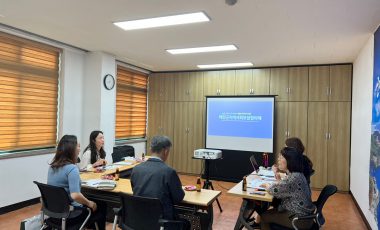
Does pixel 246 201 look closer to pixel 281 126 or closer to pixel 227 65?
pixel 281 126

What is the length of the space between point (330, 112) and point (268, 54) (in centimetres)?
205

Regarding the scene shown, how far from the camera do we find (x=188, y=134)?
24.5ft

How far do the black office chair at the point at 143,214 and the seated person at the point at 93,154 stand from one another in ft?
5.90

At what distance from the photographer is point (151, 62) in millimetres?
6578

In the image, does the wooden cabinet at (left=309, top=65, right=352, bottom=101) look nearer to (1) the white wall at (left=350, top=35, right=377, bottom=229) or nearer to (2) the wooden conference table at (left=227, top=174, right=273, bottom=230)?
(1) the white wall at (left=350, top=35, right=377, bottom=229)

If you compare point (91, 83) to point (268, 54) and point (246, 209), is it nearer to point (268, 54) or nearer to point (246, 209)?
point (268, 54)

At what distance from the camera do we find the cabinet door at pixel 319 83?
6195mm

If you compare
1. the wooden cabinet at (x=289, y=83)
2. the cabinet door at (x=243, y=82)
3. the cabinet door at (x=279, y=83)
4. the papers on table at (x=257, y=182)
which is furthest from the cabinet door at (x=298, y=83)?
the papers on table at (x=257, y=182)

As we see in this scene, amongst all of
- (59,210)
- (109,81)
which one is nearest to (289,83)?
(109,81)

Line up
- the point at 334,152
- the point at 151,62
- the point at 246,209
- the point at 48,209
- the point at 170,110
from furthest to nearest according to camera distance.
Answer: the point at 170,110, the point at 151,62, the point at 334,152, the point at 246,209, the point at 48,209

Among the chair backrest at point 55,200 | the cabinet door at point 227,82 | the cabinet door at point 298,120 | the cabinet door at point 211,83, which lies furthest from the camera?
the cabinet door at point 211,83

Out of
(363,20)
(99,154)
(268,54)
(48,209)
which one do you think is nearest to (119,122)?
(99,154)

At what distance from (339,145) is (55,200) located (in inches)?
225

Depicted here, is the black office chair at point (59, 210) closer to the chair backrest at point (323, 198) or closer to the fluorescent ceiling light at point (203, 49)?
the chair backrest at point (323, 198)
